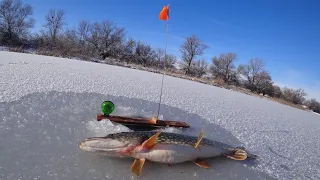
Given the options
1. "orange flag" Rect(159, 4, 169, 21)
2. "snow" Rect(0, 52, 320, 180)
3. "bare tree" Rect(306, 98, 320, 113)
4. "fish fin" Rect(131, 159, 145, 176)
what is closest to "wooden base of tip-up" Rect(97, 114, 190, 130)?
"snow" Rect(0, 52, 320, 180)

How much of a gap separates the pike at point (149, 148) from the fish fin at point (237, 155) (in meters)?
0.40

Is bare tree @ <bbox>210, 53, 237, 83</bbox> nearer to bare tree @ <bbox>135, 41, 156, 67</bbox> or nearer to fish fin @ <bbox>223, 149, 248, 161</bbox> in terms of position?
bare tree @ <bbox>135, 41, 156, 67</bbox>

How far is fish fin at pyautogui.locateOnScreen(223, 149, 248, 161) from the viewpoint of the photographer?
3.15m

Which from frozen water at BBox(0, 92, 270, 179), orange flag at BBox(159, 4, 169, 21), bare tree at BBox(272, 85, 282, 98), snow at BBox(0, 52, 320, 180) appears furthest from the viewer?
bare tree at BBox(272, 85, 282, 98)

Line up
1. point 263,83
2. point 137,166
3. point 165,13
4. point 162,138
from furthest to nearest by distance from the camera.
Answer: point 263,83 → point 165,13 → point 162,138 → point 137,166

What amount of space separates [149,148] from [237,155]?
136 centimetres

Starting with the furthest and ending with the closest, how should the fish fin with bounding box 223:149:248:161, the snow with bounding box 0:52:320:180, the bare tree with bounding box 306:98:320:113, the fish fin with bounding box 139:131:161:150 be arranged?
the bare tree with bounding box 306:98:320:113
the fish fin with bounding box 223:149:248:161
the fish fin with bounding box 139:131:161:150
the snow with bounding box 0:52:320:180

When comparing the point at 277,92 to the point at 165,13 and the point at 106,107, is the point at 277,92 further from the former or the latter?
the point at 106,107

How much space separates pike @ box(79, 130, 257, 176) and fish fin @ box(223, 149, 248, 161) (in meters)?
0.40

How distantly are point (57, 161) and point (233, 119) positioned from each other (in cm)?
448

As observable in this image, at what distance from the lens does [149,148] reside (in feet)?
8.72

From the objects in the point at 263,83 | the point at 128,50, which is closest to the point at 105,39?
the point at 128,50

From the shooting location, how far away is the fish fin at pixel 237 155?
315cm

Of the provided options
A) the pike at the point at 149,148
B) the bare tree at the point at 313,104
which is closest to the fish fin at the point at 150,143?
the pike at the point at 149,148
